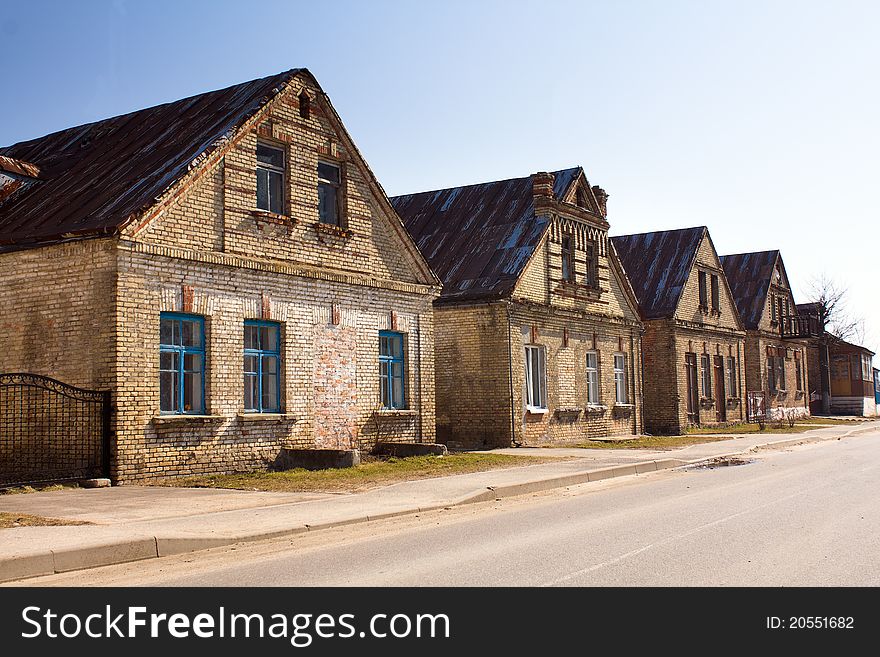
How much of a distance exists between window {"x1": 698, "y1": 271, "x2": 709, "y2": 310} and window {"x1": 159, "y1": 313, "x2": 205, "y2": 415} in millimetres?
26154

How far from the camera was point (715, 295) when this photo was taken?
131ft

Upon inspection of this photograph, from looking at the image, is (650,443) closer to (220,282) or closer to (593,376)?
(593,376)

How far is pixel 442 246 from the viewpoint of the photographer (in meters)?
28.8

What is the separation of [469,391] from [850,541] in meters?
17.2

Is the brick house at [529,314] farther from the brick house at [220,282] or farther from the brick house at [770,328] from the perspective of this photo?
the brick house at [770,328]

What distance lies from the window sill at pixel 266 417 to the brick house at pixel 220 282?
0.11 ft

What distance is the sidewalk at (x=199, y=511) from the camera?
29.0 ft

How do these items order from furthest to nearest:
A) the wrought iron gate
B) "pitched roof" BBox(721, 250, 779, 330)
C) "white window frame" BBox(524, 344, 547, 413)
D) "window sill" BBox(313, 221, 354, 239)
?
"pitched roof" BBox(721, 250, 779, 330), "white window frame" BBox(524, 344, 547, 413), "window sill" BBox(313, 221, 354, 239), the wrought iron gate

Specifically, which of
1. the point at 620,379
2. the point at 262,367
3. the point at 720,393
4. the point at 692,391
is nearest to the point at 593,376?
the point at 620,379

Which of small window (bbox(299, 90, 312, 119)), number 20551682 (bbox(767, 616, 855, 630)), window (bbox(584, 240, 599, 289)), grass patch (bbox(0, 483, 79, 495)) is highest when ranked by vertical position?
small window (bbox(299, 90, 312, 119))

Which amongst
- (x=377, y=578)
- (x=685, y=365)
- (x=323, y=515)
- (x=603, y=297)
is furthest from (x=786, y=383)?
(x=377, y=578)

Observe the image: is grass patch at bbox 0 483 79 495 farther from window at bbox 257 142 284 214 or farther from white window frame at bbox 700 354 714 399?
white window frame at bbox 700 354 714 399

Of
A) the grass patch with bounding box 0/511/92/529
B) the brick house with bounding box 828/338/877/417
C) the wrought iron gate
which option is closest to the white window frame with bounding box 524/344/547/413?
the wrought iron gate

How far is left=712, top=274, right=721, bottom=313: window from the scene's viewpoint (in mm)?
39844
